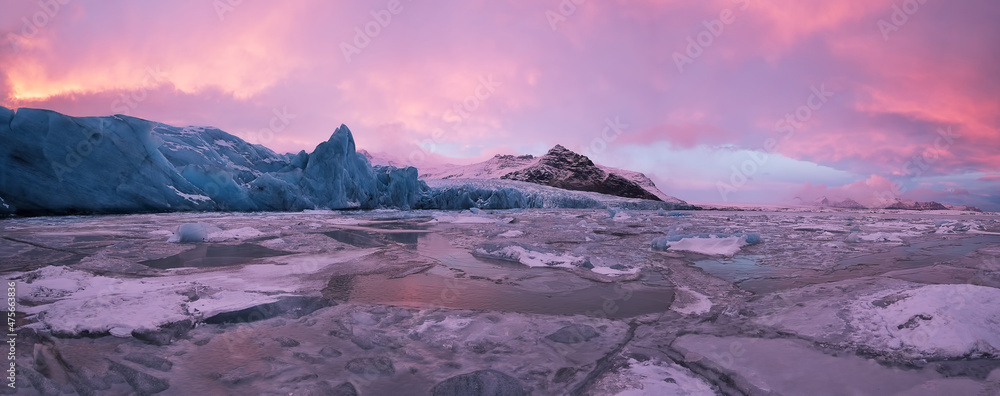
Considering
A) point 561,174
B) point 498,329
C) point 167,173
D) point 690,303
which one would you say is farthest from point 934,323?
point 561,174

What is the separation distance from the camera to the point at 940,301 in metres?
2.54

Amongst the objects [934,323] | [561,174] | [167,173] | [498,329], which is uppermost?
[561,174]

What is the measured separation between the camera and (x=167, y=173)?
15922 millimetres

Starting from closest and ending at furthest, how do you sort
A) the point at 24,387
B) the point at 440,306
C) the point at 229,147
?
the point at 24,387 < the point at 440,306 < the point at 229,147

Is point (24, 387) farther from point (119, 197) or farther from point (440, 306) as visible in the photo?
point (119, 197)

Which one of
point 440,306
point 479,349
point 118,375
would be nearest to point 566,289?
point 440,306

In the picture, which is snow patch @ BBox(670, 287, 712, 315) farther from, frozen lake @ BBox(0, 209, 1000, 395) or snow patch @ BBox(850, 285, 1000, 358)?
snow patch @ BBox(850, 285, 1000, 358)

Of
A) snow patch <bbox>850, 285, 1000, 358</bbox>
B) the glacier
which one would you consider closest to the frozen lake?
snow patch <bbox>850, 285, 1000, 358</bbox>

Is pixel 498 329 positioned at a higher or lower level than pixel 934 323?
lower

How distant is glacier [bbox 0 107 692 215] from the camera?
12742 mm

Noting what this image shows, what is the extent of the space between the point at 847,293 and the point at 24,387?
5316 millimetres

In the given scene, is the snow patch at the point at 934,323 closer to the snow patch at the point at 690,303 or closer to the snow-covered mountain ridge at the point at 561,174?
the snow patch at the point at 690,303

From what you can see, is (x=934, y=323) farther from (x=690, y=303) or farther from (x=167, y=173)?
(x=167, y=173)

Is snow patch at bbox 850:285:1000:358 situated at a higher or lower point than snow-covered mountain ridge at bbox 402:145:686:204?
lower
